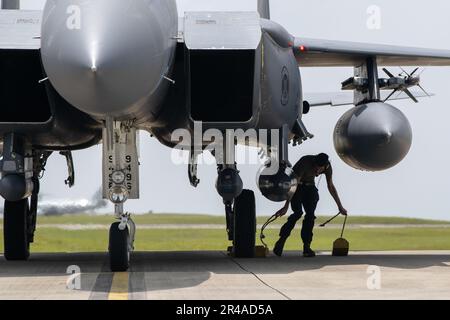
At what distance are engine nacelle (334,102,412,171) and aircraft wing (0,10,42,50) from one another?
4.13 meters

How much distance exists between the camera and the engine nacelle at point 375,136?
12.5 metres

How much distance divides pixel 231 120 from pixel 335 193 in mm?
3351

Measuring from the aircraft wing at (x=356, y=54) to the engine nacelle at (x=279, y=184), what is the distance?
81.1 inches

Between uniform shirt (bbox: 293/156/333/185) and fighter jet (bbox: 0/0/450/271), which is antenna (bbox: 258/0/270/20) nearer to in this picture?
fighter jet (bbox: 0/0/450/271)

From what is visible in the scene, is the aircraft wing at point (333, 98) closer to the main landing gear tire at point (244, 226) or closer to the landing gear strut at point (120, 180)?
the main landing gear tire at point (244, 226)

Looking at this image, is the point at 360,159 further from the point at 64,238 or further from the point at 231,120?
the point at 64,238

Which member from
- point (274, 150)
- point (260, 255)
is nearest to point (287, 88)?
point (274, 150)

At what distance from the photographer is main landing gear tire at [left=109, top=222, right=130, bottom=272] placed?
10.8 m

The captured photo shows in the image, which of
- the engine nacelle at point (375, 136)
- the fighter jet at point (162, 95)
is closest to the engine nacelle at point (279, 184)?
the fighter jet at point (162, 95)

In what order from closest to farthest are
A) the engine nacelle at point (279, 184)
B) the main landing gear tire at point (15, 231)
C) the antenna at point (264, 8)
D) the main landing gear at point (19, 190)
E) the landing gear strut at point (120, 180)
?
the landing gear strut at point (120, 180) → the main landing gear at point (19, 190) → the engine nacelle at point (279, 184) → the main landing gear tire at point (15, 231) → the antenna at point (264, 8)

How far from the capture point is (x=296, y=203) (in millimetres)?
14156

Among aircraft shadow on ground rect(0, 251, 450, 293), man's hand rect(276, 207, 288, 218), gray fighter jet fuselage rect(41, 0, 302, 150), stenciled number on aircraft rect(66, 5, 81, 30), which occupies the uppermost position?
stenciled number on aircraft rect(66, 5, 81, 30)

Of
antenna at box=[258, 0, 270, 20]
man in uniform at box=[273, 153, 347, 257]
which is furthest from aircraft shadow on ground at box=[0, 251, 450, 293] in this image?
antenna at box=[258, 0, 270, 20]

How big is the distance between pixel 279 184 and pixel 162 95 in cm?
206
